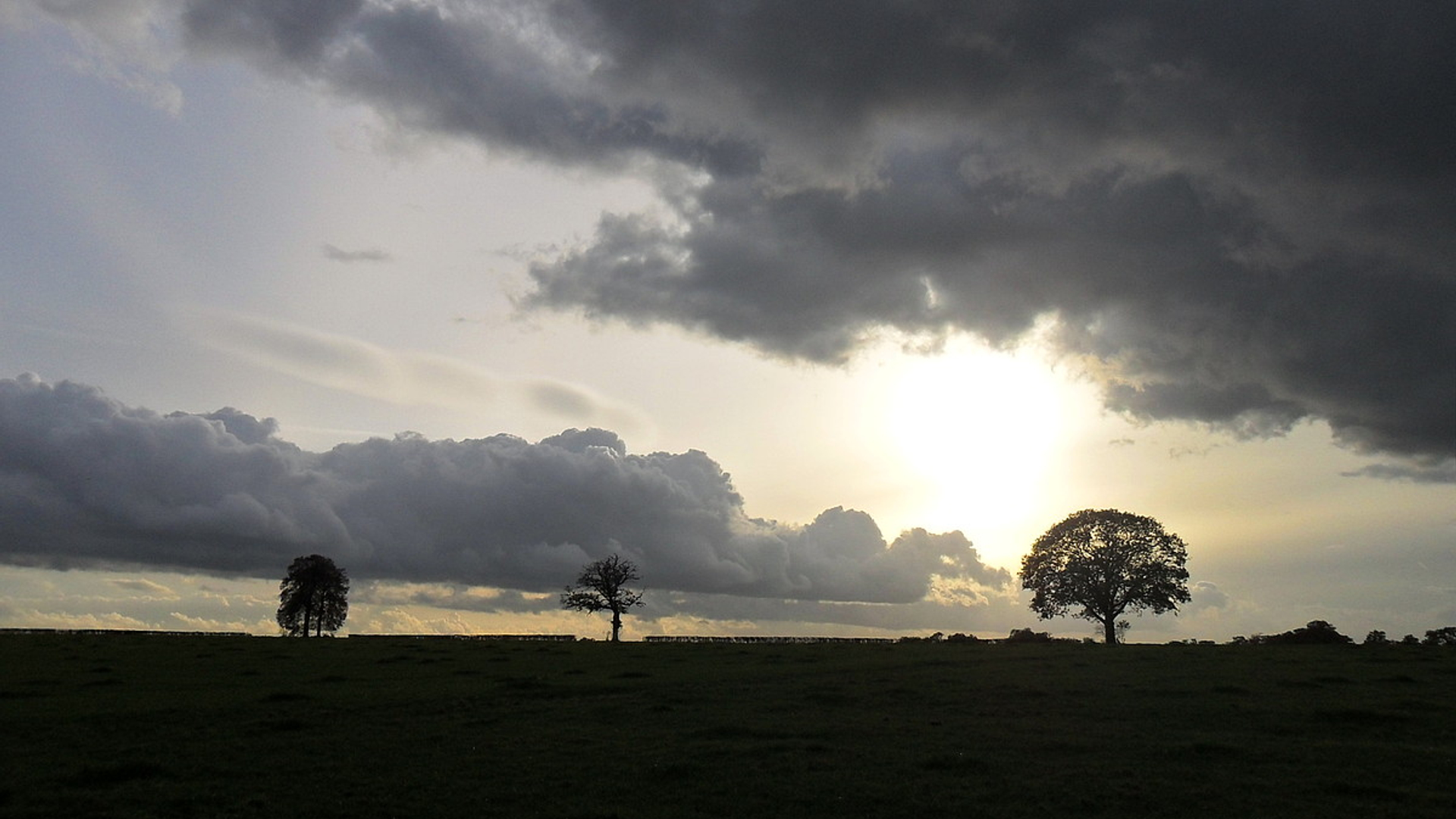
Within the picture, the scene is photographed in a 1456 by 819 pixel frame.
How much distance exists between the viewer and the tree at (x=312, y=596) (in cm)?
13050

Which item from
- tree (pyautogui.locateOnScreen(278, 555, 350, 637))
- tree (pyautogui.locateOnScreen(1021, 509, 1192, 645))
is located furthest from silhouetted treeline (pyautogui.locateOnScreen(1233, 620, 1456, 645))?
tree (pyautogui.locateOnScreen(278, 555, 350, 637))

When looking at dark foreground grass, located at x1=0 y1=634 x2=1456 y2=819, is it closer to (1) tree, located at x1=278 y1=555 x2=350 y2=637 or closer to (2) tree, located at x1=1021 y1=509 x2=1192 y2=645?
(2) tree, located at x1=1021 y1=509 x2=1192 y2=645

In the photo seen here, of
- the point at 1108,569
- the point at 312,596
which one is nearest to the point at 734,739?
the point at 1108,569

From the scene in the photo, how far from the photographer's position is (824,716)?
36.6 meters

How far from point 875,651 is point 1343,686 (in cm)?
3475

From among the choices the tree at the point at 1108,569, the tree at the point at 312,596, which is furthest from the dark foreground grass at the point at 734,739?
the tree at the point at 312,596

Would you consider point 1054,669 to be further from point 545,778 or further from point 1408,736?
point 545,778

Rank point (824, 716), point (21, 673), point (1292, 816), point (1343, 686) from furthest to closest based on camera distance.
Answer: point (21, 673) → point (1343, 686) → point (824, 716) → point (1292, 816)

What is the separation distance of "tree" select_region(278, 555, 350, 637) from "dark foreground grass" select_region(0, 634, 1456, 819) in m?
77.4

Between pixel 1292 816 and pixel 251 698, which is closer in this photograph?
pixel 1292 816

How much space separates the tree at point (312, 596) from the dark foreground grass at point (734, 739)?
77.4m

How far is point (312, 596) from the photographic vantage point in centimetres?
13138

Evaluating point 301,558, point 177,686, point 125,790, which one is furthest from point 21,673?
point 301,558

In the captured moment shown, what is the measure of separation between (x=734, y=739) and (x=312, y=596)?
386 feet
